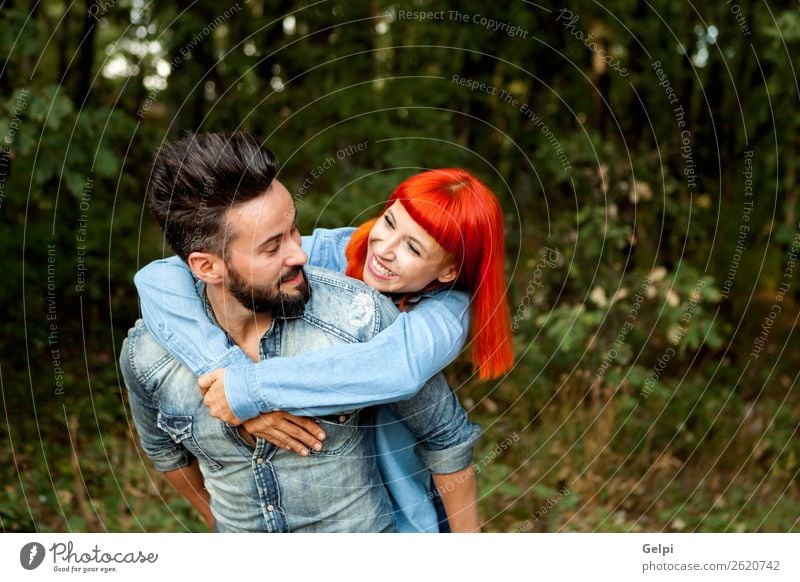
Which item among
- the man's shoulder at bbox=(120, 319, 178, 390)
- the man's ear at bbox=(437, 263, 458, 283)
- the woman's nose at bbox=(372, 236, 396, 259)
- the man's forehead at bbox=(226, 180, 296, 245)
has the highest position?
the man's forehead at bbox=(226, 180, 296, 245)

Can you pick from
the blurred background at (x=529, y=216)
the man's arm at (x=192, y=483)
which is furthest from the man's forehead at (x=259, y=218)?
the blurred background at (x=529, y=216)

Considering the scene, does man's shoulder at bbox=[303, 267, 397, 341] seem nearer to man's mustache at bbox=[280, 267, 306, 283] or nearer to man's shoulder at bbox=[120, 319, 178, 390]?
man's mustache at bbox=[280, 267, 306, 283]

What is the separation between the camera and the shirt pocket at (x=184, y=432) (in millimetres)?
1607

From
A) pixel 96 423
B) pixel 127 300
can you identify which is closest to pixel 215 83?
pixel 127 300

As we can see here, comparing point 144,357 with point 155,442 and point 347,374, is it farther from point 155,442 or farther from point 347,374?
point 347,374

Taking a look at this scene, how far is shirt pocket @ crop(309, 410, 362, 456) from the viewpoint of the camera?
1.57 m

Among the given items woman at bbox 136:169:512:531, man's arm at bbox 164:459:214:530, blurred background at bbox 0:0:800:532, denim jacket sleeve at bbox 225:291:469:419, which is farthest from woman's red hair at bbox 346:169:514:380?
blurred background at bbox 0:0:800:532

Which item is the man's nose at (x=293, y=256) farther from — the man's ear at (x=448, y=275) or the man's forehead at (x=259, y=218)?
the man's ear at (x=448, y=275)

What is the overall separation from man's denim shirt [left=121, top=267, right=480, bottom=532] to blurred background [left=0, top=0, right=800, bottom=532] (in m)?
1.35

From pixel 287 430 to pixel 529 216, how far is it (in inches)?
136

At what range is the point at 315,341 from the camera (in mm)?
1550

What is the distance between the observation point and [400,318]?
1479mm

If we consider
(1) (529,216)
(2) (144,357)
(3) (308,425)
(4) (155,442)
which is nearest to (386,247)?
(3) (308,425)

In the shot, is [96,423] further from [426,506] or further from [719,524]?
[719,524]
